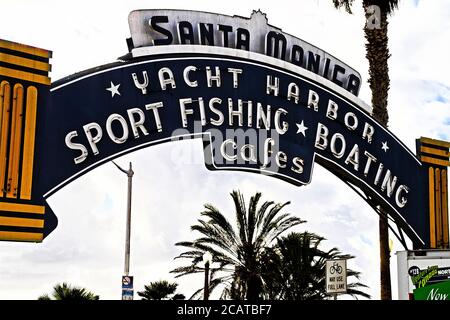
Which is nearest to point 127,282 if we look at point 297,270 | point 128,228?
point 128,228

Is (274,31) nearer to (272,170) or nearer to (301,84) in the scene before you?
(301,84)

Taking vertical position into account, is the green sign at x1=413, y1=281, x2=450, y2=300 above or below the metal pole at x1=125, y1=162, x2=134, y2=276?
below

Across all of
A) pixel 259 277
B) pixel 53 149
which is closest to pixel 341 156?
pixel 53 149

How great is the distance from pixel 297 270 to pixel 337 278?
47.1ft

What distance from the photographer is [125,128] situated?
1579 centimetres

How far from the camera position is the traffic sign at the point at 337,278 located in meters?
Result: 17.5

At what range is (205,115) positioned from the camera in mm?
16812

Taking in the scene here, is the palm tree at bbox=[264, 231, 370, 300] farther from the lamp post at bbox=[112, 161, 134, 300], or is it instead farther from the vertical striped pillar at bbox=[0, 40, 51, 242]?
the vertical striped pillar at bbox=[0, 40, 51, 242]

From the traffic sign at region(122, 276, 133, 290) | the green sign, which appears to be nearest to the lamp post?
the traffic sign at region(122, 276, 133, 290)

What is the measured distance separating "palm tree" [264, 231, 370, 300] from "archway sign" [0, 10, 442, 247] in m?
10.7

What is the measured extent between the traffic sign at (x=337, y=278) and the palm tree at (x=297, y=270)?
508 inches

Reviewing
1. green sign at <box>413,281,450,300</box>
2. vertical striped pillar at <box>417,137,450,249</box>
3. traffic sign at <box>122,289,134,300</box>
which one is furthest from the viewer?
traffic sign at <box>122,289,134,300</box>

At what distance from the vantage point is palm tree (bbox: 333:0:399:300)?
2328cm

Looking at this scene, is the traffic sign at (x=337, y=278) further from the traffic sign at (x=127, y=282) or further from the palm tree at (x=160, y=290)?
the palm tree at (x=160, y=290)
